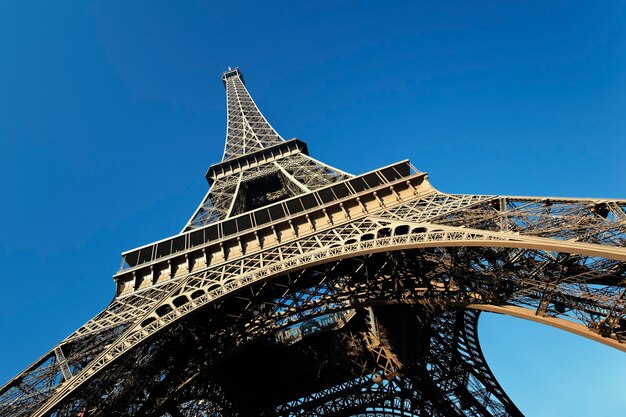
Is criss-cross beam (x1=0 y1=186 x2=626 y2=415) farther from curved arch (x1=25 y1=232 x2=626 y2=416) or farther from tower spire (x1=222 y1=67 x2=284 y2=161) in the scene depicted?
tower spire (x1=222 y1=67 x2=284 y2=161)

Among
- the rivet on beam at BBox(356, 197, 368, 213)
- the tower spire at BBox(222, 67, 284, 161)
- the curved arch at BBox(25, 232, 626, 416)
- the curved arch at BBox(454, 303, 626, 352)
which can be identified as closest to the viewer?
the curved arch at BBox(454, 303, 626, 352)

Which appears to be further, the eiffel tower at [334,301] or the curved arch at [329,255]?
the eiffel tower at [334,301]

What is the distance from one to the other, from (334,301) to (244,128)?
25774 mm

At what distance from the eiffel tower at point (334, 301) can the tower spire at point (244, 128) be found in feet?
24.9

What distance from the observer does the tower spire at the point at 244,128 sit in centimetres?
3278

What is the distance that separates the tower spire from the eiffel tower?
760 centimetres

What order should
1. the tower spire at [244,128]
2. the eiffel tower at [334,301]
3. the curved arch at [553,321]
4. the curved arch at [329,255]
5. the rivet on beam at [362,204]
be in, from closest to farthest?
1. the curved arch at [553,321]
2. the curved arch at [329,255]
3. the eiffel tower at [334,301]
4. the rivet on beam at [362,204]
5. the tower spire at [244,128]

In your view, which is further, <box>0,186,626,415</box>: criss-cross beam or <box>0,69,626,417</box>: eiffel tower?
<box>0,69,626,417</box>: eiffel tower

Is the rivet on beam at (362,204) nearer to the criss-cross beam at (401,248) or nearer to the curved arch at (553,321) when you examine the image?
the criss-cross beam at (401,248)

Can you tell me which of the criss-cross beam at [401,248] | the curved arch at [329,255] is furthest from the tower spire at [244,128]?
the curved arch at [329,255]

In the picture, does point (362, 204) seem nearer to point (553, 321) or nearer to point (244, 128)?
point (553, 321)

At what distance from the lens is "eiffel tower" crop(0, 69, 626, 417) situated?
9867 millimetres

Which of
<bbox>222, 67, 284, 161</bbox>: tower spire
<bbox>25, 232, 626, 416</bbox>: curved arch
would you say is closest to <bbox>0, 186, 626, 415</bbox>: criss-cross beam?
<bbox>25, 232, 626, 416</bbox>: curved arch

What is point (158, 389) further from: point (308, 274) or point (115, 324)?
point (308, 274)
